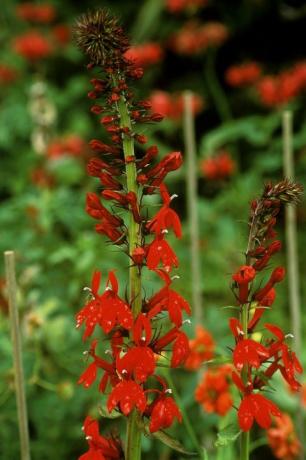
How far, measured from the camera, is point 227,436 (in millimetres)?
1173

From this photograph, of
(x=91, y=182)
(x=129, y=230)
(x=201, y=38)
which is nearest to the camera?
(x=129, y=230)

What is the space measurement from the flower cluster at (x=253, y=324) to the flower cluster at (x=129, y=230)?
0.30 feet

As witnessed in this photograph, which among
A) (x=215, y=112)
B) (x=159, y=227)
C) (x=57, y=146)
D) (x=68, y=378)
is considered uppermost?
(x=215, y=112)

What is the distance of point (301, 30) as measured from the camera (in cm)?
457

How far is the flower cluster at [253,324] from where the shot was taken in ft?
3.61

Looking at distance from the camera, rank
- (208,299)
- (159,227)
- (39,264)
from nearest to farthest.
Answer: (159,227) < (39,264) < (208,299)

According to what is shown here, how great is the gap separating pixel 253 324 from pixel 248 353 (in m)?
0.10

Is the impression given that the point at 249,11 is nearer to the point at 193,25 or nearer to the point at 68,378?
the point at 193,25

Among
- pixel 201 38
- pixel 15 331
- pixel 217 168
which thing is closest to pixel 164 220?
pixel 15 331

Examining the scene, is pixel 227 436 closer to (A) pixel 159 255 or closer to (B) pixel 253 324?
(B) pixel 253 324

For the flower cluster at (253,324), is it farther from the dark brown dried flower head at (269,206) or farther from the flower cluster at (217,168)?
the flower cluster at (217,168)

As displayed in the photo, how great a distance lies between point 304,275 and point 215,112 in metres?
1.62

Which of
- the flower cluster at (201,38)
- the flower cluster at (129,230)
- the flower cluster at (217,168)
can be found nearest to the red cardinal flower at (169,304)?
the flower cluster at (129,230)

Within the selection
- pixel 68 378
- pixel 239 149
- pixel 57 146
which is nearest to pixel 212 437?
pixel 68 378
